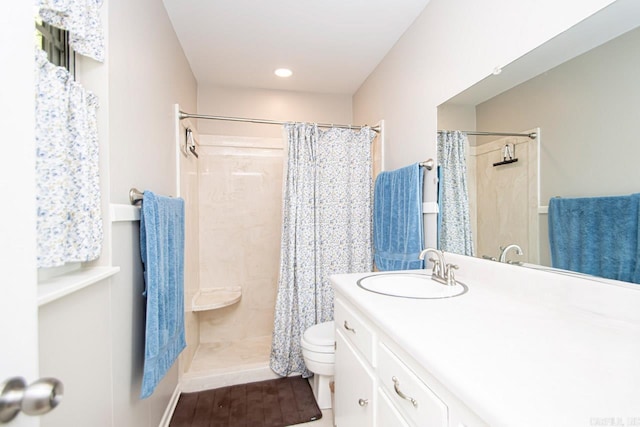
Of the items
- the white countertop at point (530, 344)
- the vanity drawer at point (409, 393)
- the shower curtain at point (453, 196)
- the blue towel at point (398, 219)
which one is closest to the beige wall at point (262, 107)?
the blue towel at point (398, 219)

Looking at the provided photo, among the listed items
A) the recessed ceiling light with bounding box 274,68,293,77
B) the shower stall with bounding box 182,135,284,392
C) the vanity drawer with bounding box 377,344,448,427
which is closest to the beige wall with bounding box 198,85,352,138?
the shower stall with bounding box 182,135,284,392

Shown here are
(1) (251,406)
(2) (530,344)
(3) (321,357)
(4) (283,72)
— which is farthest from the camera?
(4) (283,72)

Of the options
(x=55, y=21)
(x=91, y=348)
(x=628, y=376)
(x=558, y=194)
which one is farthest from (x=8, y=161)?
(x=558, y=194)

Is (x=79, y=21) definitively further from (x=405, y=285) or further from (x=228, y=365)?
(x=228, y=365)

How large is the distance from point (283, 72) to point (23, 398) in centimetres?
249

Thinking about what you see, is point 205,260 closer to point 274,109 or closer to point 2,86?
point 274,109

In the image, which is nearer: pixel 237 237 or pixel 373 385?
pixel 373 385

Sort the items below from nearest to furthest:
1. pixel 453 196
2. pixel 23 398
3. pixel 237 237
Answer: pixel 23 398 → pixel 453 196 → pixel 237 237

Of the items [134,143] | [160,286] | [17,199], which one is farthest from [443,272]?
[134,143]

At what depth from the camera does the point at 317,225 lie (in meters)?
2.09

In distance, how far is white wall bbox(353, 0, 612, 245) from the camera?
99 centimetres

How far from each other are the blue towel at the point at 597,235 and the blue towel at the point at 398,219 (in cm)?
68

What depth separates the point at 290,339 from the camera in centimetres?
207

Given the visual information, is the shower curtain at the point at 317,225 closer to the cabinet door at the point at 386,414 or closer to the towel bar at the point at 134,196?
the towel bar at the point at 134,196
